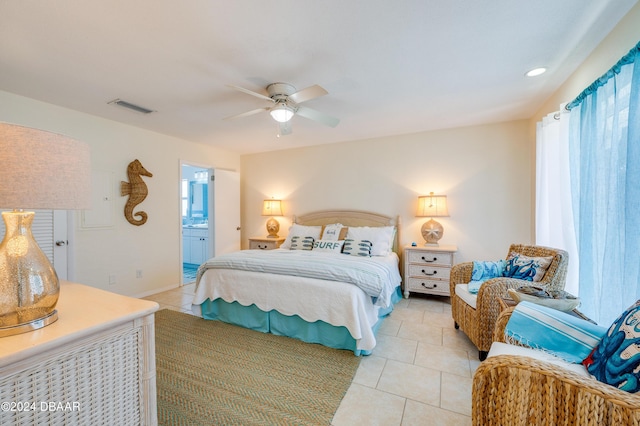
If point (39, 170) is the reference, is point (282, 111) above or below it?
above

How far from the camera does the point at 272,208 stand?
4961 mm

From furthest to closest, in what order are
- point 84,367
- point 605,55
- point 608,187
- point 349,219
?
point 349,219, point 605,55, point 608,187, point 84,367

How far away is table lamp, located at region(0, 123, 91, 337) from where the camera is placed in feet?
2.62

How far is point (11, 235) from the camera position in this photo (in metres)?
0.91

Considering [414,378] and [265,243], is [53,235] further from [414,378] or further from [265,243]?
[414,378]

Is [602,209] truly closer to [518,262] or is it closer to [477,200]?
[518,262]

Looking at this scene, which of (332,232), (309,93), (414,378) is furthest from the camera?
(332,232)

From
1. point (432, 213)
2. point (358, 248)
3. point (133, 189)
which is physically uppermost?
point (133, 189)

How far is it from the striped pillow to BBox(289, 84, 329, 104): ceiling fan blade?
2.18 meters

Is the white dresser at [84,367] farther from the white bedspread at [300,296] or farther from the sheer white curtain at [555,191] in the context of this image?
the sheer white curtain at [555,191]

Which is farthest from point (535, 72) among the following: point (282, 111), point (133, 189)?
point (133, 189)

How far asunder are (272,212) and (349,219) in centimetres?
145

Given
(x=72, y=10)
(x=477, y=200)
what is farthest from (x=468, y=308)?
(x=72, y=10)

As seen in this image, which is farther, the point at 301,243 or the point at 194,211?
the point at 194,211
